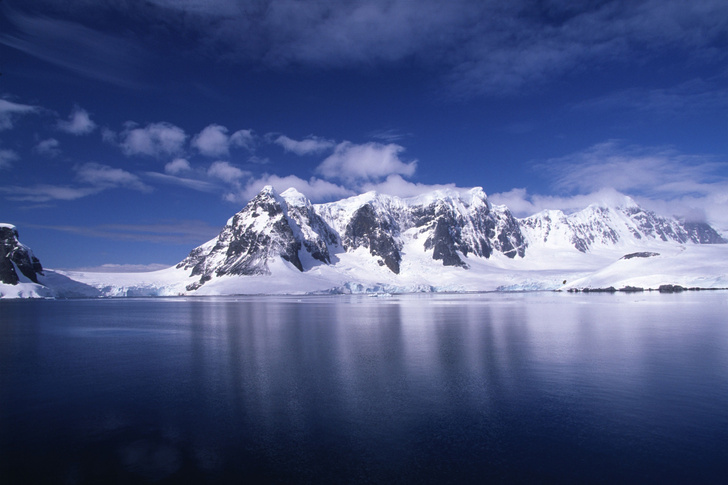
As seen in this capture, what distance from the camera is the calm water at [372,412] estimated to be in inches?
413

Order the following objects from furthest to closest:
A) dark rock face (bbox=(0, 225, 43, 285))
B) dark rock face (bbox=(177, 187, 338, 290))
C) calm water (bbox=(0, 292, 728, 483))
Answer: dark rock face (bbox=(177, 187, 338, 290))
dark rock face (bbox=(0, 225, 43, 285))
calm water (bbox=(0, 292, 728, 483))

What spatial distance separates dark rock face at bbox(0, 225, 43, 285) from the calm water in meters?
144

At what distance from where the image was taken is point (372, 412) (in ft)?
46.8

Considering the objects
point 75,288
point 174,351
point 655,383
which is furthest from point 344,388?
point 75,288

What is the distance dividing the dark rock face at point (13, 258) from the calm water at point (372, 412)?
144 meters

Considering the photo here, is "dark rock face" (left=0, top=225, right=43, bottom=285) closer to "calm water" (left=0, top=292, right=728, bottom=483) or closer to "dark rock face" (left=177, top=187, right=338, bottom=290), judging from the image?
"dark rock face" (left=177, top=187, right=338, bottom=290)

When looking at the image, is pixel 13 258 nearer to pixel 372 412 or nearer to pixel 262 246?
pixel 262 246

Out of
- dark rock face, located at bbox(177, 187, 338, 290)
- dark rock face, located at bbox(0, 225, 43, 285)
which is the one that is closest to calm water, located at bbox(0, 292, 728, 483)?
dark rock face, located at bbox(0, 225, 43, 285)

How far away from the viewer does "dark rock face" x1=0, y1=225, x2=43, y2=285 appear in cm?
13900

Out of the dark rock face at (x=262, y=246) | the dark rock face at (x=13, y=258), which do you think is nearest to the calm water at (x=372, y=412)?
the dark rock face at (x=13, y=258)

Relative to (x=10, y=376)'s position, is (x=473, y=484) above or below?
below

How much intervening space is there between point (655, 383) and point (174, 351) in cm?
2420

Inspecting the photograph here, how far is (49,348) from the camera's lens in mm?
27969

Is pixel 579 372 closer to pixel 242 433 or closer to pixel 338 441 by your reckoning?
pixel 338 441
